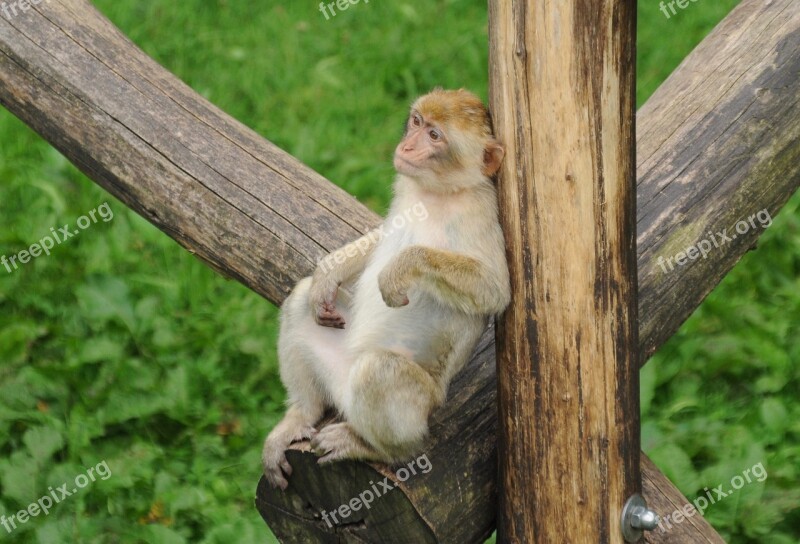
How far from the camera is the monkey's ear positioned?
3809 millimetres

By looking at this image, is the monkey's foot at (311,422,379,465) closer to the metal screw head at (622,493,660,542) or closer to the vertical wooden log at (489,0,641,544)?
the vertical wooden log at (489,0,641,544)

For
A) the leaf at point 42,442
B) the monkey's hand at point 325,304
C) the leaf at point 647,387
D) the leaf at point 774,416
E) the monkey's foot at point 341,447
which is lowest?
the leaf at point 774,416

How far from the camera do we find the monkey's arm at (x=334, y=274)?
437 centimetres

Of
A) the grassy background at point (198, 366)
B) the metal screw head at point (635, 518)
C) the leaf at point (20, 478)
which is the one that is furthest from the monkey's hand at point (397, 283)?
the leaf at point (20, 478)

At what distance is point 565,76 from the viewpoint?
3.53 m

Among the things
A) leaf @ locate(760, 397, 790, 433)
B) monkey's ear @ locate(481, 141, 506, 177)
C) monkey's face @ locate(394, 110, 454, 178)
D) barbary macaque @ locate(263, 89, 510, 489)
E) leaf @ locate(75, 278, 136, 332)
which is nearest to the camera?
monkey's ear @ locate(481, 141, 506, 177)

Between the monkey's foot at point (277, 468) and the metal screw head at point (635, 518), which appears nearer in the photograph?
the metal screw head at point (635, 518)

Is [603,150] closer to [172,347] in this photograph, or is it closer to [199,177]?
[199,177]

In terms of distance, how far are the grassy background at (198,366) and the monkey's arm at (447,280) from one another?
5.05 ft

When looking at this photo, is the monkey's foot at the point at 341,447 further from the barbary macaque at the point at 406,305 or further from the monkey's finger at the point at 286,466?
the monkey's finger at the point at 286,466

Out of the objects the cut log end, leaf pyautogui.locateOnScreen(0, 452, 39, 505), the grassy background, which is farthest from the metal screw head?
leaf pyautogui.locateOnScreen(0, 452, 39, 505)

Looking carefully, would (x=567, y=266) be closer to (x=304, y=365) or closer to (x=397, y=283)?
(x=397, y=283)

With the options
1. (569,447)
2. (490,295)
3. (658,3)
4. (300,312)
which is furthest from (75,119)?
(658,3)

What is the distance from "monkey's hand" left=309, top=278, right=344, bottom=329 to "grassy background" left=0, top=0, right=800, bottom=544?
1.11 meters
